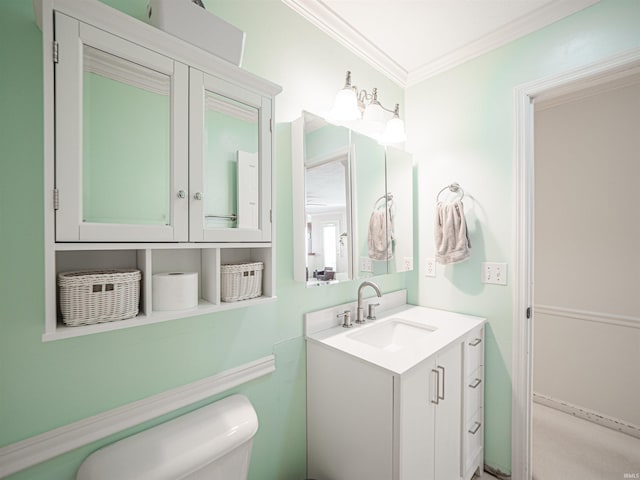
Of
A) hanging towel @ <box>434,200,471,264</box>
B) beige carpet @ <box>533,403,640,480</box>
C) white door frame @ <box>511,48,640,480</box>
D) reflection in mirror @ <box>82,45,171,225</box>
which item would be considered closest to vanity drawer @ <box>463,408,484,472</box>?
white door frame @ <box>511,48,640,480</box>

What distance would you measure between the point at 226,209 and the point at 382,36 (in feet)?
4.65

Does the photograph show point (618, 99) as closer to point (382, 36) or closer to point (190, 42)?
point (382, 36)

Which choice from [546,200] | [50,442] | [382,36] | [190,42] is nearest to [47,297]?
[50,442]

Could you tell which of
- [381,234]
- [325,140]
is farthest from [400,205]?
[325,140]

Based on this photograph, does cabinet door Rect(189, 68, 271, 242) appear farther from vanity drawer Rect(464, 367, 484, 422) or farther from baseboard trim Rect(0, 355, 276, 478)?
vanity drawer Rect(464, 367, 484, 422)

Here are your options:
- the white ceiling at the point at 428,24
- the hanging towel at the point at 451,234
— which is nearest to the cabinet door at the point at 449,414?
the hanging towel at the point at 451,234

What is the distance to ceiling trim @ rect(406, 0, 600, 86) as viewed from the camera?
1.41m

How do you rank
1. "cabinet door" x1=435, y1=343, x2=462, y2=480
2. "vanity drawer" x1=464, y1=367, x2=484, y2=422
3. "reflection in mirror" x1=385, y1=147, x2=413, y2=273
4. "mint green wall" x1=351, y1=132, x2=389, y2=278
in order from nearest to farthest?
"cabinet door" x1=435, y1=343, x2=462, y2=480
"vanity drawer" x1=464, y1=367, x2=484, y2=422
"mint green wall" x1=351, y1=132, x2=389, y2=278
"reflection in mirror" x1=385, y1=147, x2=413, y2=273

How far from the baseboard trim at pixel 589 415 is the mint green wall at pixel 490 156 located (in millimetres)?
1044

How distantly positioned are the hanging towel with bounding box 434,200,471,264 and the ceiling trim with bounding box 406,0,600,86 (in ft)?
2.92

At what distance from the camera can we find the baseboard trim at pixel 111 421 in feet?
2.50

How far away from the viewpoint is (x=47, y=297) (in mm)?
641

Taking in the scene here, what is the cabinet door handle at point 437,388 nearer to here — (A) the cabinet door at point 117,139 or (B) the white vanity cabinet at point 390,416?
(B) the white vanity cabinet at point 390,416

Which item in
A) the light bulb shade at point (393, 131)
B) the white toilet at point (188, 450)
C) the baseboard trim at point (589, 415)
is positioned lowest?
the baseboard trim at point (589, 415)
